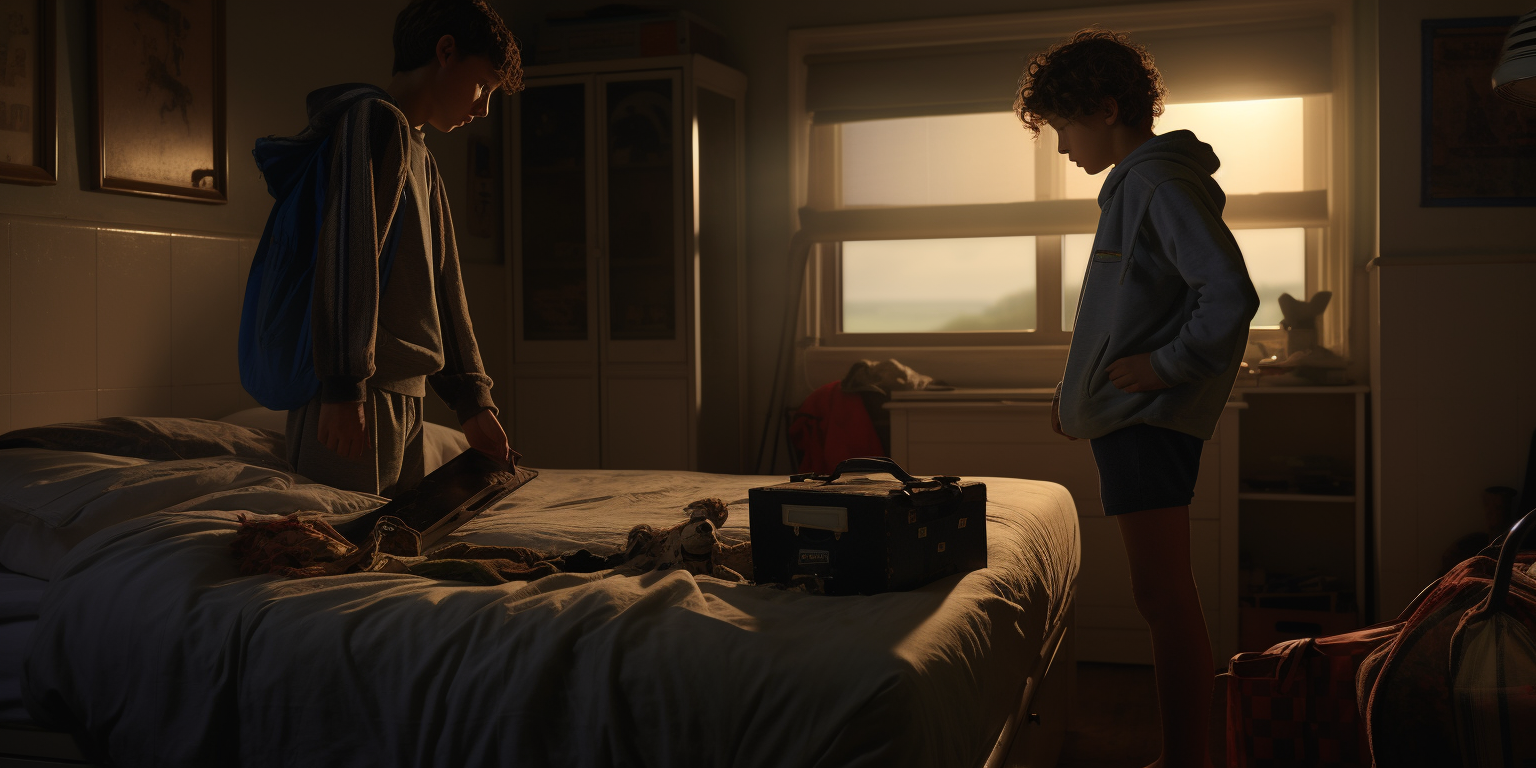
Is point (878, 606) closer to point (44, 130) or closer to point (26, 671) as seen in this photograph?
point (26, 671)

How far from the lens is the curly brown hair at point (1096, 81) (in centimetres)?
160

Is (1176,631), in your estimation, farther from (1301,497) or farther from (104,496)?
(1301,497)

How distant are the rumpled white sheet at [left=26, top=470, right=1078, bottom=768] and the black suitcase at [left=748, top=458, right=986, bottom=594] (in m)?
0.04

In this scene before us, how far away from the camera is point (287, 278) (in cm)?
155

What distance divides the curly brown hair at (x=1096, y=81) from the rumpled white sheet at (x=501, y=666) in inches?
28.5

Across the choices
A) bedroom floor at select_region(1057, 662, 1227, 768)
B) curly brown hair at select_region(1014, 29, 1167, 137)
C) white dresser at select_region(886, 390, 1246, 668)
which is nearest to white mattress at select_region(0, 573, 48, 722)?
curly brown hair at select_region(1014, 29, 1167, 137)

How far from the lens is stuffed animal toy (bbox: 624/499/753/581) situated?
140 cm

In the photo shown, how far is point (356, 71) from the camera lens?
305 centimetres

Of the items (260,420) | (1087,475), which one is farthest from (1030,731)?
(260,420)

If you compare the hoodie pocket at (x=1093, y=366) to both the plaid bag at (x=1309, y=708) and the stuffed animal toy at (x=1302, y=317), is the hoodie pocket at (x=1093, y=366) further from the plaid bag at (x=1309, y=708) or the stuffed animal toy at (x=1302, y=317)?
the stuffed animal toy at (x=1302, y=317)

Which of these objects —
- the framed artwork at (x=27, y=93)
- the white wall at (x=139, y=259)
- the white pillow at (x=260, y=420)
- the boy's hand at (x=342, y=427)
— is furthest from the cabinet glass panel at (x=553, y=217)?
the boy's hand at (x=342, y=427)

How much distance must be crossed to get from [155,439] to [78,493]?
416 mm

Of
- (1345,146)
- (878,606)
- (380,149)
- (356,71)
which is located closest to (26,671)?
(380,149)

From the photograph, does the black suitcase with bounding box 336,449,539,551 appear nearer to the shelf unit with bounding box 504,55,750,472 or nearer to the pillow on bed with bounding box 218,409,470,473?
the pillow on bed with bounding box 218,409,470,473
